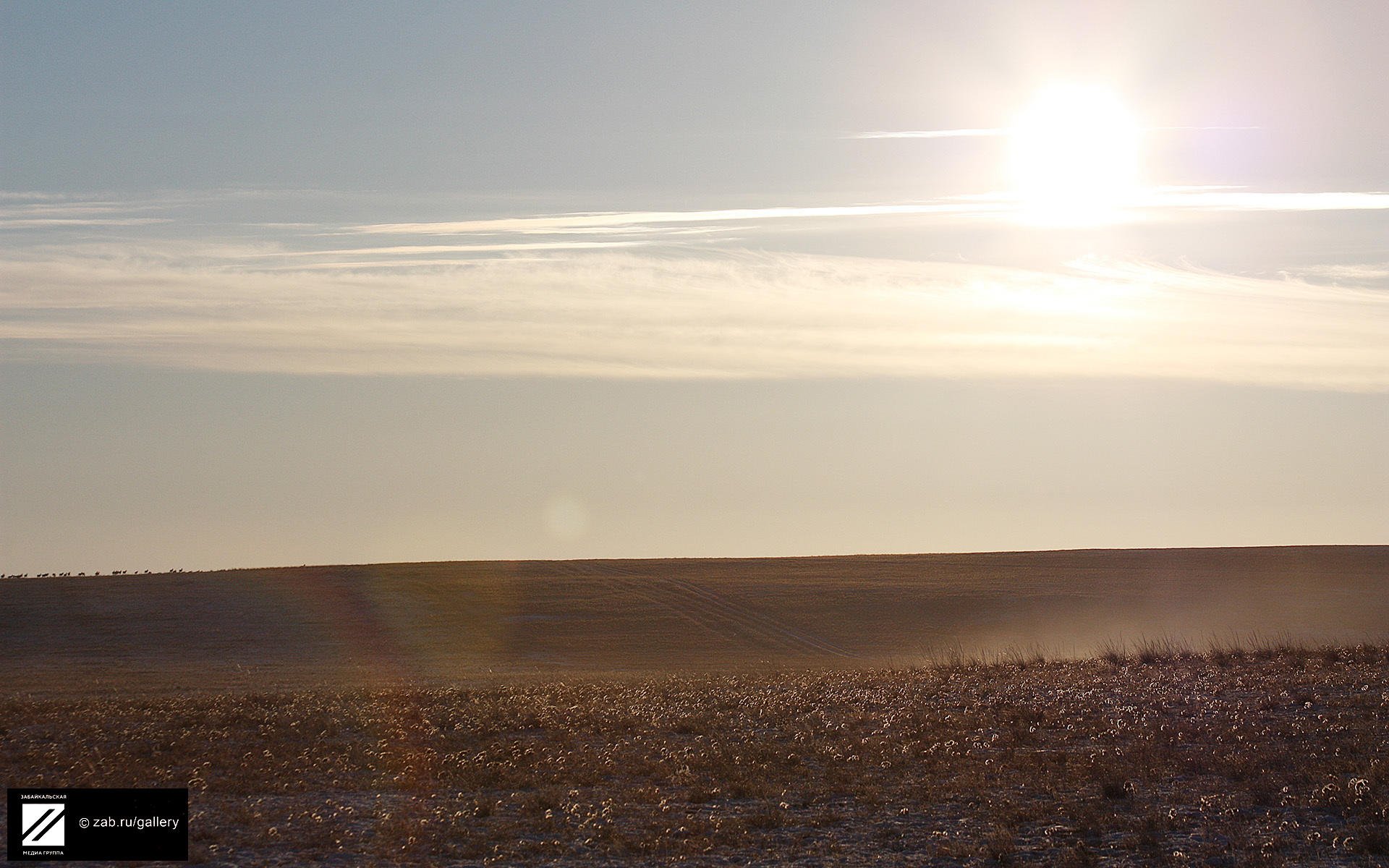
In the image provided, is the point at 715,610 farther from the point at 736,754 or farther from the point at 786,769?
the point at 786,769

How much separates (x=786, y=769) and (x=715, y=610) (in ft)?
145

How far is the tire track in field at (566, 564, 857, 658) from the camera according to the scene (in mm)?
50281

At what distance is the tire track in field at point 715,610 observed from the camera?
50.3 metres

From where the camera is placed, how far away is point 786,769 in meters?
14.9

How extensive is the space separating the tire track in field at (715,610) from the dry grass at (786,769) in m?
26.4

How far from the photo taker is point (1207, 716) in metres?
17.1

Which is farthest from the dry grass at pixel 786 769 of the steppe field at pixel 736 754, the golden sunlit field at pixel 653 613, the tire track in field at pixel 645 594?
the tire track in field at pixel 645 594

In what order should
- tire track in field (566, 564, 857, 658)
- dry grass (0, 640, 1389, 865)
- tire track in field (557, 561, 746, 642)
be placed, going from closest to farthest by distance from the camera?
dry grass (0, 640, 1389, 865), tire track in field (566, 564, 857, 658), tire track in field (557, 561, 746, 642)

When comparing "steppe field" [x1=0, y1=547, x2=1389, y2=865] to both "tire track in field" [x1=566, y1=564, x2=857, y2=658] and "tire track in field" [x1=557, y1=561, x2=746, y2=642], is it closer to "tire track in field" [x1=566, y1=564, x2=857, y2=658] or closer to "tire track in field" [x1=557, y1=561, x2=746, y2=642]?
"tire track in field" [x1=566, y1=564, x2=857, y2=658]

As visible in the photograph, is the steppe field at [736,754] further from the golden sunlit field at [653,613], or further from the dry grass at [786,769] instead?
the golden sunlit field at [653,613]

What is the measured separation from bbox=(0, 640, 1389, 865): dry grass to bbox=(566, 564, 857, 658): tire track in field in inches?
1039

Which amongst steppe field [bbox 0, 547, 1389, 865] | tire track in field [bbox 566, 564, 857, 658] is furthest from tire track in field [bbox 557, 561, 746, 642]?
steppe field [bbox 0, 547, 1389, 865]

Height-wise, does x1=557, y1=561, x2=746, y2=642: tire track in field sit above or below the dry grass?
above

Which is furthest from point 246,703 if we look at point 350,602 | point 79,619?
point 350,602
